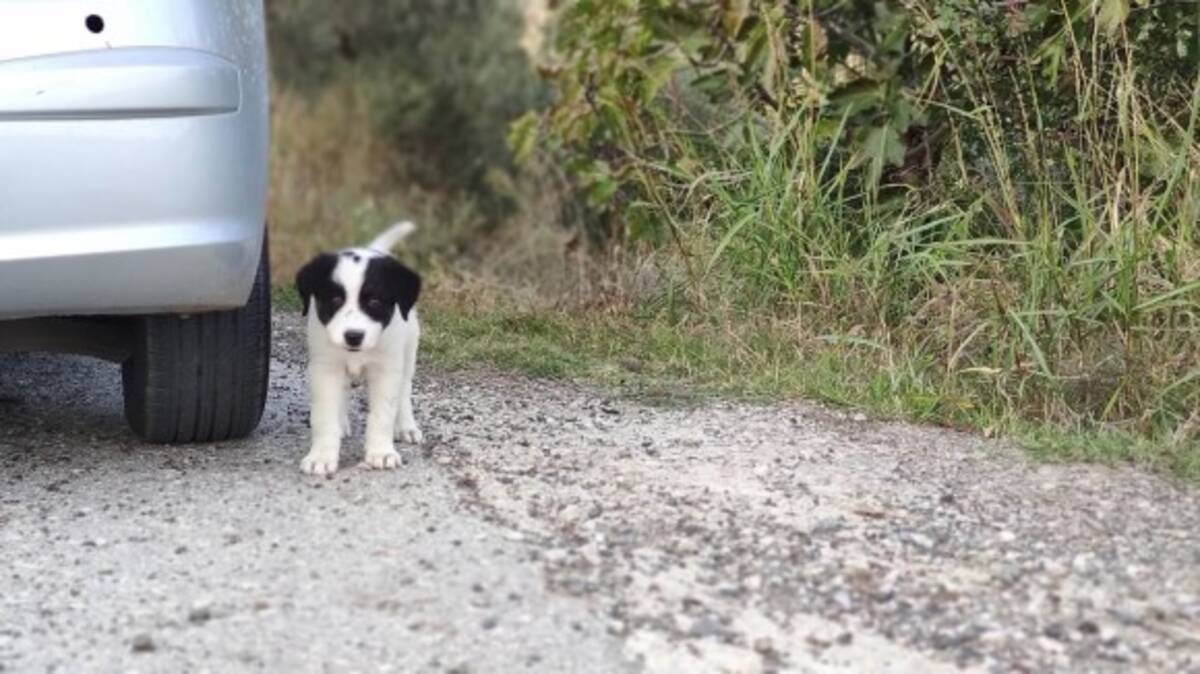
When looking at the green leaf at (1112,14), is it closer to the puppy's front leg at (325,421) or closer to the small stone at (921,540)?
the small stone at (921,540)

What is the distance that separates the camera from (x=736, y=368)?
5.72 metres

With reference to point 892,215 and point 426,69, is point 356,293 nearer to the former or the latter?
point 892,215

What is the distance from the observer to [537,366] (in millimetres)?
5891

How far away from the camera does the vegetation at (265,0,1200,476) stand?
5215mm

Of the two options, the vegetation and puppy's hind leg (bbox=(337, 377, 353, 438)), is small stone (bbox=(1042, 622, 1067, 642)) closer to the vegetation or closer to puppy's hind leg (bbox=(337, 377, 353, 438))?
the vegetation

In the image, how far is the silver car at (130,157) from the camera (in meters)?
4.13

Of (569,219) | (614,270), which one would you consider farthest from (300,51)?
(614,270)

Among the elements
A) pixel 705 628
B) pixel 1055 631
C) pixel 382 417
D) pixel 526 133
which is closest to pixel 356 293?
pixel 382 417

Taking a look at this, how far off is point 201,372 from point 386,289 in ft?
1.65

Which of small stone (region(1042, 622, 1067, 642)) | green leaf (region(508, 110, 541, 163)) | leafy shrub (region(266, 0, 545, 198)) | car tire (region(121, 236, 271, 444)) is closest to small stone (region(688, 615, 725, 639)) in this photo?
small stone (region(1042, 622, 1067, 642))

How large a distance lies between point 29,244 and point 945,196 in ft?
9.60

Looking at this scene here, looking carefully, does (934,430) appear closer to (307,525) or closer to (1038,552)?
A: (1038,552)

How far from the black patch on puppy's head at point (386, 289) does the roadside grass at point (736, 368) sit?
95 cm

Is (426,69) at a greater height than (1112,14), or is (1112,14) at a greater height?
(1112,14)
